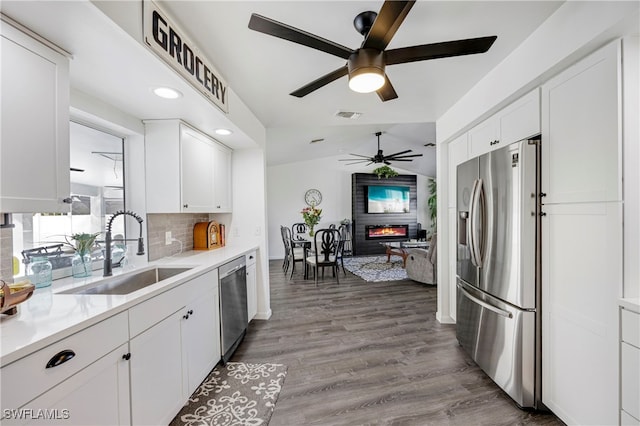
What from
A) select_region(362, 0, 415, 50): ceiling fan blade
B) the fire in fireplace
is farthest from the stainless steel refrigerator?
the fire in fireplace

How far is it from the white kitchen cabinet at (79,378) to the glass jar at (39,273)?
643mm

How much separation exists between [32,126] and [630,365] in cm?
288

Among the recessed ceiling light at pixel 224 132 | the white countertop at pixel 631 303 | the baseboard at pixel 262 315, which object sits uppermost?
the recessed ceiling light at pixel 224 132

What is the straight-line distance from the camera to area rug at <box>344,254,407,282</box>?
5.38m

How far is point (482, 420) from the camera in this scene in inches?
67.9

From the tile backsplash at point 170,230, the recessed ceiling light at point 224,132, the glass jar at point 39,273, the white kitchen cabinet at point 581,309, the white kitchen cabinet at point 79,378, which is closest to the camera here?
the white kitchen cabinet at point 79,378

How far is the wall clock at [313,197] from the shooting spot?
804 centimetres

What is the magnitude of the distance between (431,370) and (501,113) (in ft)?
7.07

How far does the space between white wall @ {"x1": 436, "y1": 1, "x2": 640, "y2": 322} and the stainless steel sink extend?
2800mm

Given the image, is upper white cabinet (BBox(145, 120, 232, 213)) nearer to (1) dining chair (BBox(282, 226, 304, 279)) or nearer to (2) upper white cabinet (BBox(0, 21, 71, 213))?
(2) upper white cabinet (BBox(0, 21, 71, 213))

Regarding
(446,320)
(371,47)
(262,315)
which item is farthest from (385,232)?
(371,47)

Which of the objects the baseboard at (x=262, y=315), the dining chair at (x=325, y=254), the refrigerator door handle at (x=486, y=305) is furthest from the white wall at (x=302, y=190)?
the refrigerator door handle at (x=486, y=305)

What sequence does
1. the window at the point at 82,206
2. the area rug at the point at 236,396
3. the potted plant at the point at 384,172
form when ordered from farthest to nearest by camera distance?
the potted plant at the point at 384,172, the area rug at the point at 236,396, the window at the point at 82,206

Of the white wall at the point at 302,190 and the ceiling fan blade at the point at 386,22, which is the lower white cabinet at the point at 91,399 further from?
the white wall at the point at 302,190
